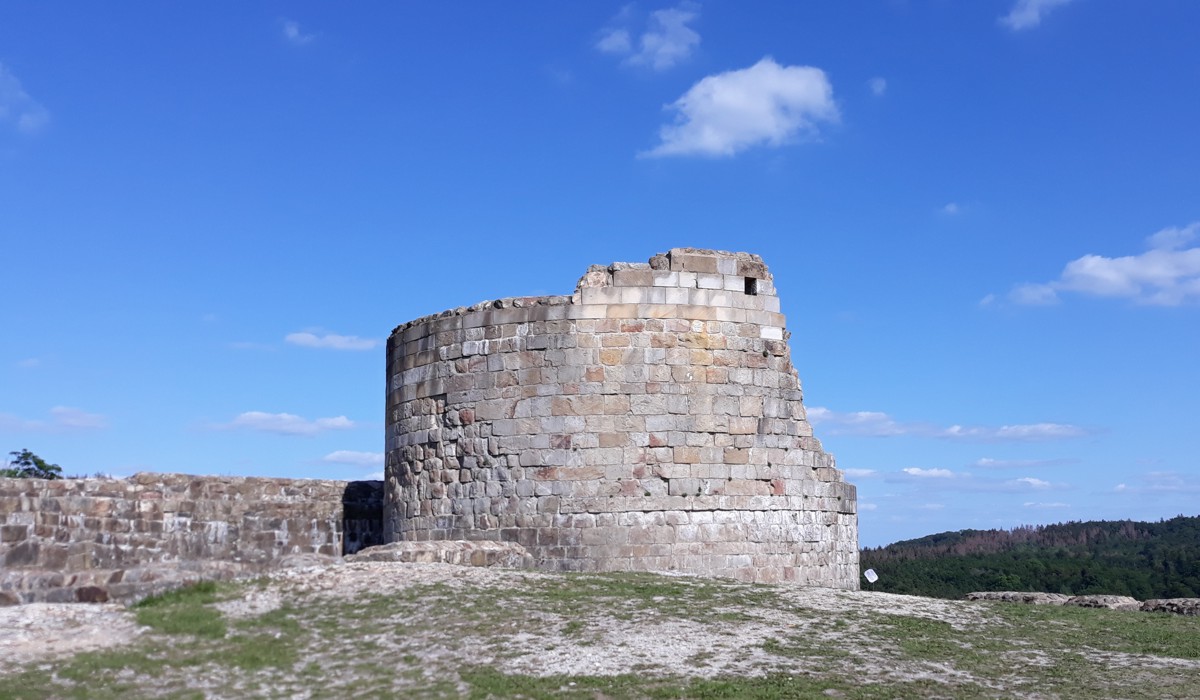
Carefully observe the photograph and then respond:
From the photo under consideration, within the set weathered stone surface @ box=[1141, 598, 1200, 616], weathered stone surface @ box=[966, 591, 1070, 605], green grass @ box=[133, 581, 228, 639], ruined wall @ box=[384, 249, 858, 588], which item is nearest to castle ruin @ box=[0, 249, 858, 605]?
ruined wall @ box=[384, 249, 858, 588]

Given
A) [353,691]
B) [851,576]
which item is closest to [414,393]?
[851,576]

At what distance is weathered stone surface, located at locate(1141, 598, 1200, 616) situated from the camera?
1502cm

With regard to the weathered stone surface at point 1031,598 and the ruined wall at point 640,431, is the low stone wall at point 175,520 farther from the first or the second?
the weathered stone surface at point 1031,598

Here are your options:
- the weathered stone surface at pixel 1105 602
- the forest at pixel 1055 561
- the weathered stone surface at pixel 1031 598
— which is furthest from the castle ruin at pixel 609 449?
the forest at pixel 1055 561

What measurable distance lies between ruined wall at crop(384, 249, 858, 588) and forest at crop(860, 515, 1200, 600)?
8.68 metres

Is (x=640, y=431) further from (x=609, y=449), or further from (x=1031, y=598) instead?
(x=1031, y=598)

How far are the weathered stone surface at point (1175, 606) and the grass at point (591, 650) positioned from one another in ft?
6.85

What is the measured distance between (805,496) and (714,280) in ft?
11.0

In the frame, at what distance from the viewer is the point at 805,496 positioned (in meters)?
16.4

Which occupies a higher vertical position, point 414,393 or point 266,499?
point 414,393

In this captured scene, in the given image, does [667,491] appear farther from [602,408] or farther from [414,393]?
[414,393]

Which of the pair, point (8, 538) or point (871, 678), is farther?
point (8, 538)

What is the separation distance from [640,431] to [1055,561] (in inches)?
1051

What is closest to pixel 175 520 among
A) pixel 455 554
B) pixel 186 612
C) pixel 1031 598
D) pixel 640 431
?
pixel 455 554
